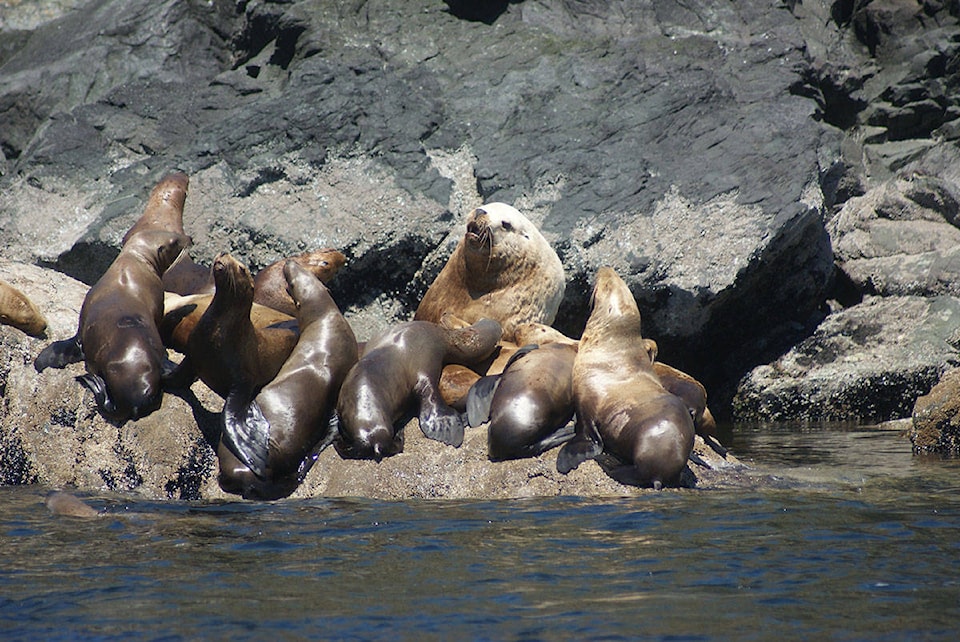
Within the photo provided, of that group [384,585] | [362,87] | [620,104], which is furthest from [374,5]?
[384,585]

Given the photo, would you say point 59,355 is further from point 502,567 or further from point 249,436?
point 502,567

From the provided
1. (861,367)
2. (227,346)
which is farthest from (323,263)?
(861,367)

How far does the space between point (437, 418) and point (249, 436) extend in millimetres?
1147

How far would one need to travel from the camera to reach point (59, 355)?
7797 millimetres

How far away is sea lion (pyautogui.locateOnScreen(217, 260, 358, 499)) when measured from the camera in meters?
6.95

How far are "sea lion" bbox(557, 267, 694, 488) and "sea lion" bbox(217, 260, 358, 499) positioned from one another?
4.78ft

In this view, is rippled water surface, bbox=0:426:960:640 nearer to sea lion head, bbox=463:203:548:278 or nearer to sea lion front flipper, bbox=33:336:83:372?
Answer: sea lion front flipper, bbox=33:336:83:372

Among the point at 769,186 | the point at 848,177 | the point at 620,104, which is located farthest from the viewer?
the point at 848,177

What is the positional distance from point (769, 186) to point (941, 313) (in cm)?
203

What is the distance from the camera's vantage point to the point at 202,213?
437 inches

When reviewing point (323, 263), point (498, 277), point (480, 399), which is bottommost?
point (498, 277)

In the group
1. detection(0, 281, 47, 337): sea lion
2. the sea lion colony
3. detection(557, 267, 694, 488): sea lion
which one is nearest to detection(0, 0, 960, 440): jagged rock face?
the sea lion colony

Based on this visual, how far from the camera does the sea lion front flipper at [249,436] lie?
6934 millimetres

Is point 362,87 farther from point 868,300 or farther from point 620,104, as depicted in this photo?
point 868,300
